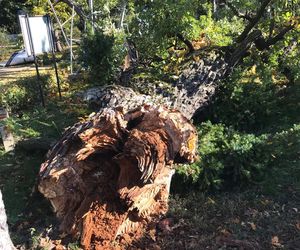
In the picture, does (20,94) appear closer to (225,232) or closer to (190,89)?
(190,89)

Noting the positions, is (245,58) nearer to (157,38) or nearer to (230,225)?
(157,38)

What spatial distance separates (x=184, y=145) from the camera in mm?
3914

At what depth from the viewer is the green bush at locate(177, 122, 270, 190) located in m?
4.40

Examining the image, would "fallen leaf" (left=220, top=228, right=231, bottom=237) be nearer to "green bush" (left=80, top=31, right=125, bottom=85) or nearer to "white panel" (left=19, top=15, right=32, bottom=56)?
"green bush" (left=80, top=31, right=125, bottom=85)

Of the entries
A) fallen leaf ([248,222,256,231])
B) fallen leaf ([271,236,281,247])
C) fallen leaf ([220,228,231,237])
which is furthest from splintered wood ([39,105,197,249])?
fallen leaf ([271,236,281,247])

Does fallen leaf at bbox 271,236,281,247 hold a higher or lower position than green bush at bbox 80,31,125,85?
lower

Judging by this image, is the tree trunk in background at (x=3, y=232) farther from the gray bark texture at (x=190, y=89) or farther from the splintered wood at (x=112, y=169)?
the gray bark texture at (x=190, y=89)

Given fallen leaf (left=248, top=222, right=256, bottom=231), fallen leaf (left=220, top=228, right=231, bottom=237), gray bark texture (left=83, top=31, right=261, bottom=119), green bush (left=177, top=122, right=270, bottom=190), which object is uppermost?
gray bark texture (left=83, top=31, right=261, bottom=119)

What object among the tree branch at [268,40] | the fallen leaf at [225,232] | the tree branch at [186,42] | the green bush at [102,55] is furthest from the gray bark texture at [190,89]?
the fallen leaf at [225,232]

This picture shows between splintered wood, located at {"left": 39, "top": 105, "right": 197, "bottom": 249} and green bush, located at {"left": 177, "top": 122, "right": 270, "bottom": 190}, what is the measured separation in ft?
1.52

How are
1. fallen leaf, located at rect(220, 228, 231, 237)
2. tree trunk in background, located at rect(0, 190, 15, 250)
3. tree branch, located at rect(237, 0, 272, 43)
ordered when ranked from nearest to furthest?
tree trunk in background, located at rect(0, 190, 15, 250), fallen leaf, located at rect(220, 228, 231, 237), tree branch, located at rect(237, 0, 272, 43)

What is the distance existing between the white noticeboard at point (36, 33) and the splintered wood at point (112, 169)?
3335mm

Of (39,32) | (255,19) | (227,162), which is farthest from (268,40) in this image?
(39,32)

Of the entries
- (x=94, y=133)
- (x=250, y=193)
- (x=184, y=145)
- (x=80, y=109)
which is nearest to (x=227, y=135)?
(x=250, y=193)
